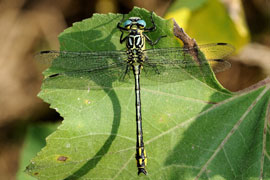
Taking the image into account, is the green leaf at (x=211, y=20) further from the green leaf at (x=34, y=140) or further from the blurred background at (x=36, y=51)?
the green leaf at (x=34, y=140)

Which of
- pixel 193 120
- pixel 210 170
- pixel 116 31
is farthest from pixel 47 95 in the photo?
pixel 210 170

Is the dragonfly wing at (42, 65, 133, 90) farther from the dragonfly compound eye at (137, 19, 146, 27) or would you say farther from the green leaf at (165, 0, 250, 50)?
the green leaf at (165, 0, 250, 50)

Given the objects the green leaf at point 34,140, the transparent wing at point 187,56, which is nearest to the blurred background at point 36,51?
the green leaf at point 34,140

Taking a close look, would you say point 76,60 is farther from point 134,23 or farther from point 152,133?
point 152,133

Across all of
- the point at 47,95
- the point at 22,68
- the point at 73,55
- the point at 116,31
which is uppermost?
the point at 22,68

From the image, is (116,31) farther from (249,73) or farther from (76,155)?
(249,73)

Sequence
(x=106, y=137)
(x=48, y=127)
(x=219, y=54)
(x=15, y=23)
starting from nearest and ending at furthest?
(x=106, y=137), (x=219, y=54), (x=48, y=127), (x=15, y=23)

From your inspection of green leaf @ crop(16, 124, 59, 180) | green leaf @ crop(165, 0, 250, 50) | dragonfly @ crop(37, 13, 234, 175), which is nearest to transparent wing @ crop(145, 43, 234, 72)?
dragonfly @ crop(37, 13, 234, 175)
